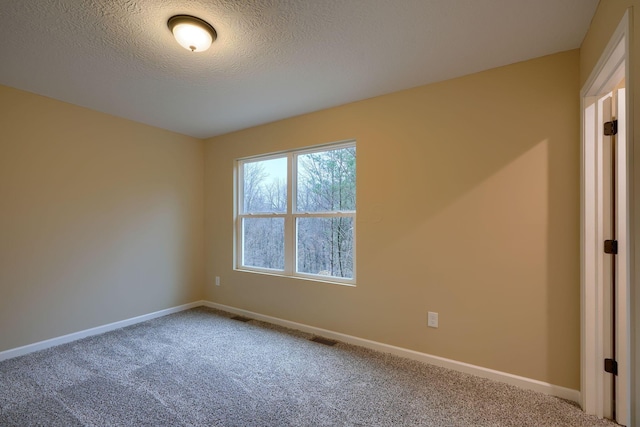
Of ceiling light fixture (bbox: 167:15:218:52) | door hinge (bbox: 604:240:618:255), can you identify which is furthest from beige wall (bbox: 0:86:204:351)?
door hinge (bbox: 604:240:618:255)

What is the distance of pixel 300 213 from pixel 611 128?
264cm

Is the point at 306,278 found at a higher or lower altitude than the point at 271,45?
lower

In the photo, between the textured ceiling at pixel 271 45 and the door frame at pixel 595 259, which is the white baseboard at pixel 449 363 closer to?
the door frame at pixel 595 259

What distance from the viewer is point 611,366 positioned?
1.83 m

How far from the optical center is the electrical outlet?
8.27ft

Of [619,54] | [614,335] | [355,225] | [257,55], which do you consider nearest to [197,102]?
[257,55]

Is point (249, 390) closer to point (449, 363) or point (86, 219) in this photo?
point (449, 363)

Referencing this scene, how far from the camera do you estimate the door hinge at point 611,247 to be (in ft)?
5.91

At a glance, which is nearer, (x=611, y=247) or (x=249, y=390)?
(x=611, y=247)

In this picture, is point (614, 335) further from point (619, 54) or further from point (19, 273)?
point (19, 273)

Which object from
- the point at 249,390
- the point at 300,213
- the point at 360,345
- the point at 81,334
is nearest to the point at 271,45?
the point at 300,213

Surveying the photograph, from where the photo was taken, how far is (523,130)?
2203 millimetres

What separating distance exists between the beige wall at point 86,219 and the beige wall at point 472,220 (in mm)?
2070

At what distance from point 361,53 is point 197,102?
5.77ft
